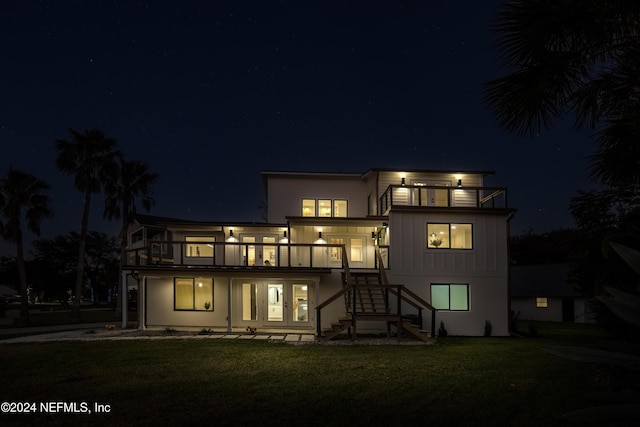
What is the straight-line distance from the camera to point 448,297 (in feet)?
68.0

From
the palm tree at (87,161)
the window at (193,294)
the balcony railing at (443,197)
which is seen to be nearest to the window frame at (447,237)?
the balcony railing at (443,197)

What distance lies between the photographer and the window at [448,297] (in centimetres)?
2070

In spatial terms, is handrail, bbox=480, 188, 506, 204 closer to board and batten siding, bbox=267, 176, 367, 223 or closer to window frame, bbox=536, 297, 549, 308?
board and batten siding, bbox=267, 176, 367, 223

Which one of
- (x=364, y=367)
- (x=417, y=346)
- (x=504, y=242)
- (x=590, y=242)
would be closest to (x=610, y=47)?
(x=590, y=242)

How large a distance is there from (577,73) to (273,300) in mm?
17744

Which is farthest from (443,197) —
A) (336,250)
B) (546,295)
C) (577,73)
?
(546,295)

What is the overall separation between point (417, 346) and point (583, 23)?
12.5 metres

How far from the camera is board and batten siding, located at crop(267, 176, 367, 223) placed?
26.2m

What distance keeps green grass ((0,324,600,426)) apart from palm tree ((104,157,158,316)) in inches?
604

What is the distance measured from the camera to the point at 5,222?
97.9 ft

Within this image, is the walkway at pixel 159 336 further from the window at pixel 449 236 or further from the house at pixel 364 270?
the window at pixel 449 236

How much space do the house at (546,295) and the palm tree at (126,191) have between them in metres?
28.8

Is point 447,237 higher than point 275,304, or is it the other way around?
point 447,237

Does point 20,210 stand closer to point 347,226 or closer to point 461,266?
point 347,226
